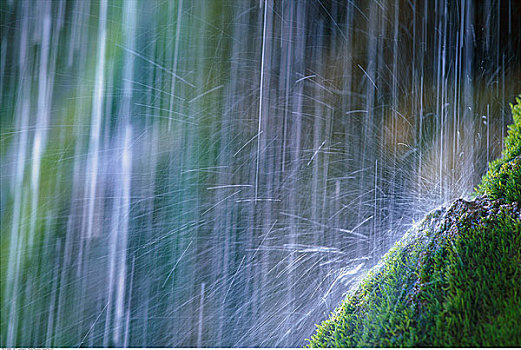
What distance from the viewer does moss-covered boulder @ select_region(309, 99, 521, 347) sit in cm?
85

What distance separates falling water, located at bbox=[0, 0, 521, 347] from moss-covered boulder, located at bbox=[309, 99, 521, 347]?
2.31 feet

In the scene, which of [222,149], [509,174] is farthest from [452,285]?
[222,149]

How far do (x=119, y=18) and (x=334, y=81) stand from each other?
1142 millimetres

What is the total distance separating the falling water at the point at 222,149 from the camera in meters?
1.79

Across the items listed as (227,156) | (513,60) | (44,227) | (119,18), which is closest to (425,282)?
(227,156)

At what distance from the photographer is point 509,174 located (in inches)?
39.2

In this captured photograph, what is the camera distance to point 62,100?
6.29ft

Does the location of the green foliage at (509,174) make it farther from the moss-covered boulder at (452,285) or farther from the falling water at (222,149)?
the falling water at (222,149)

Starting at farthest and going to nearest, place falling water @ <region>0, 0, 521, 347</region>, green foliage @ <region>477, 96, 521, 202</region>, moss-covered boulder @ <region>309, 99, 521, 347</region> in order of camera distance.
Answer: falling water @ <region>0, 0, 521, 347</region>, green foliage @ <region>477, 96, 521, 202</region>, moss-covered boulder @ <region>309, 99, 521, 347</region>

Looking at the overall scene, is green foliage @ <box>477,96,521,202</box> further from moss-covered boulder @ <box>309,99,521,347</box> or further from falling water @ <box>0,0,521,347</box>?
falling water @ <box>0,0,521,347</box>

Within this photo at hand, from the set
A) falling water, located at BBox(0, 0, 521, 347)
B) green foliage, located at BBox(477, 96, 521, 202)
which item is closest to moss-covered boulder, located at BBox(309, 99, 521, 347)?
green foliage, located at BBox(477, 96, 521, 202)

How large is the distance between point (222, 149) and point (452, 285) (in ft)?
4.28

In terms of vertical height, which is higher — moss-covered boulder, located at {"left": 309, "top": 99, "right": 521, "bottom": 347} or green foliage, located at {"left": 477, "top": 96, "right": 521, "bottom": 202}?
green foliage, located at {"left": 477, "top": 96, "right": 521, "bottom": 202}

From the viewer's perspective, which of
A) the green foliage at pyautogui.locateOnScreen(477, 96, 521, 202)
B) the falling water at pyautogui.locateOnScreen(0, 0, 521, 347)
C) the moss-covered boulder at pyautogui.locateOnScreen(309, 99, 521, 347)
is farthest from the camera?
the falling water at pyautogui.locateOnScreen(0, 0, 521, 347)
